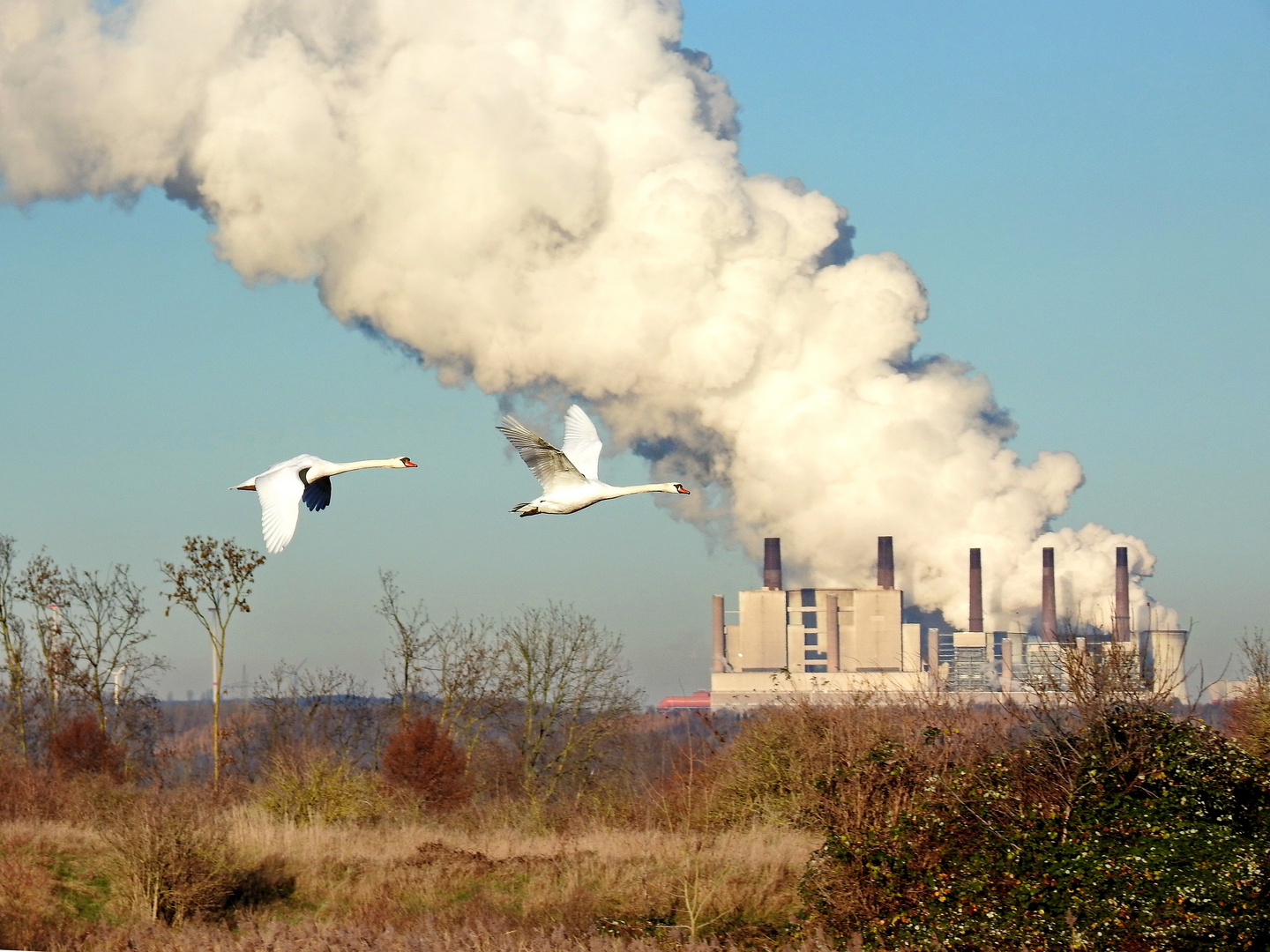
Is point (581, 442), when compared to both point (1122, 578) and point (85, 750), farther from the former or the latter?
point (1122, 578)

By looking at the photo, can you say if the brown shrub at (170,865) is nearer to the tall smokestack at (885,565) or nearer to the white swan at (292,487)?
the white swan at (292,487)

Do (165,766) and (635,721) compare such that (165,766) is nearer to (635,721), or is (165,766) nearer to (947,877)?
(635,721)

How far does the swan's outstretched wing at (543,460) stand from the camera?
11.5 m

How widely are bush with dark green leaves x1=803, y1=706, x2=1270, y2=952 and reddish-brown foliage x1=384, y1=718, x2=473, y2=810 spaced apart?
1585cm

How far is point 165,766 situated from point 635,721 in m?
12.7

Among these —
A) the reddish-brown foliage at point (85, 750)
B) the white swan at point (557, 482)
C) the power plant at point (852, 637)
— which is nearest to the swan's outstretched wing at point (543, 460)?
the white swan at point (557, 482)

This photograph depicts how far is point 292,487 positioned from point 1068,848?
27.6 feet

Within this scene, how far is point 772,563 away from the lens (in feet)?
323

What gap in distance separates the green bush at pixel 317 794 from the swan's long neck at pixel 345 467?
1529 centimetres

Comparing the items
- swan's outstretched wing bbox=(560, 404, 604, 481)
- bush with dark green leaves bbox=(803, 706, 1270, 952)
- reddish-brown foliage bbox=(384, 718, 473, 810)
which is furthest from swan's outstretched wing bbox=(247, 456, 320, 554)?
reddish-brown foliage bbox=(384, 718, 473, 810)

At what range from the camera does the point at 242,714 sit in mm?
A: 50062

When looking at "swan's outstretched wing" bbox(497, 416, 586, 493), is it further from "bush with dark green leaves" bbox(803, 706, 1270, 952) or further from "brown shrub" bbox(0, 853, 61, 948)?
"brown shrub" bbox(0, 853, 61, 948)

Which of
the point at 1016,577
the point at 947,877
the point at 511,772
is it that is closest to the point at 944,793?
the point at 947,877

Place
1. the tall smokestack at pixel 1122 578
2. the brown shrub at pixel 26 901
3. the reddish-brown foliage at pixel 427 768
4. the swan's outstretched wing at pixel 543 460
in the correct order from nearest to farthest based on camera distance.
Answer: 1. the swan's outstretched wing at pixel 543 460
2. the brown shrub at pixel 26 901
3. the reddish-brown foliage at pixel 427 768
4. the tall smokestack at pixel 1122 578
